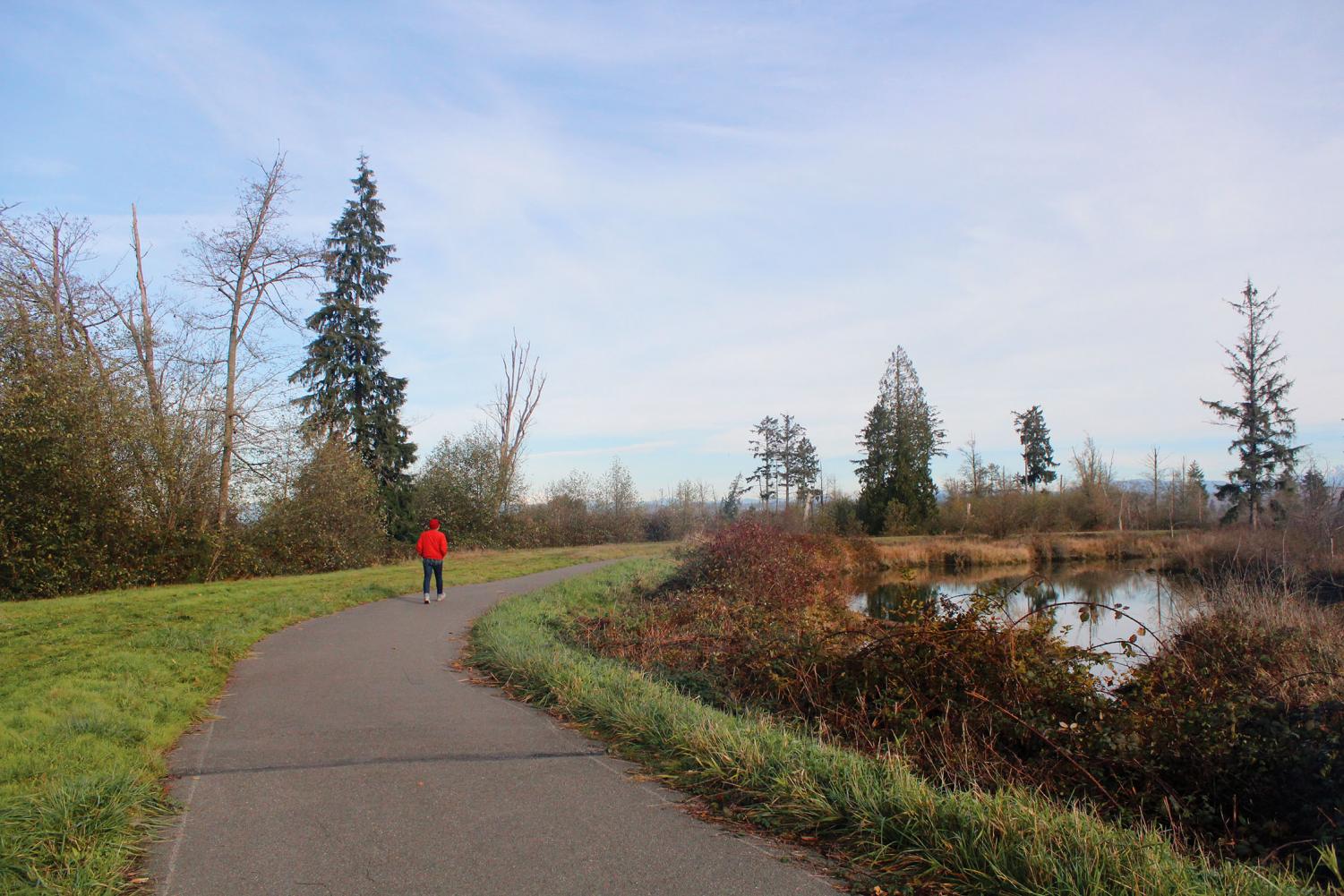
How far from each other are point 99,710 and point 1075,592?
92.5 feet

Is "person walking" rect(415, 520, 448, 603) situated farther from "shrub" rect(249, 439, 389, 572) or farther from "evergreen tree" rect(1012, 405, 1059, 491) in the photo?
"evergreen tree" rect(1012, 405, 1059, 491)

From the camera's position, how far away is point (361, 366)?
36469mm

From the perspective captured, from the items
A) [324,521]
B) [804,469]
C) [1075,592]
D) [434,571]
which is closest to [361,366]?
[324,521]

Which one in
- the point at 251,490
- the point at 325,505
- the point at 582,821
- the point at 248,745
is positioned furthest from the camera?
the point at 325,505

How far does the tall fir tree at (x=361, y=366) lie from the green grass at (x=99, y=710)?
62.8 feet

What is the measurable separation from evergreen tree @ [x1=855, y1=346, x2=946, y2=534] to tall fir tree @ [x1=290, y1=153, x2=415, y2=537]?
105ft

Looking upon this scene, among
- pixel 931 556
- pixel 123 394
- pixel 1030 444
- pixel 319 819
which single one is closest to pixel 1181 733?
pixel 319 819

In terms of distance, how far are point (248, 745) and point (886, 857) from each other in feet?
16.5

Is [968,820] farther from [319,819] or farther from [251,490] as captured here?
[251,490]

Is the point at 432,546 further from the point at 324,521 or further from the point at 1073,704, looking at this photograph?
the point at 324,521

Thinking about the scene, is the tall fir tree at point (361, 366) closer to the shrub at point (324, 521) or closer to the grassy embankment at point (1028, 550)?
the shrub at point (324, 521)

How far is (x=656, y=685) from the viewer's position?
7.96 meters

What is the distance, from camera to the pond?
16.1m

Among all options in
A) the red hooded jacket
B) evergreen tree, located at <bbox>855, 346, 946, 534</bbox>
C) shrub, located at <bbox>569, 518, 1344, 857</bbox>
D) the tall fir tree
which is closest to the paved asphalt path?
shrub, located at <bbox>569, 518, 1344, 857</bbox>
